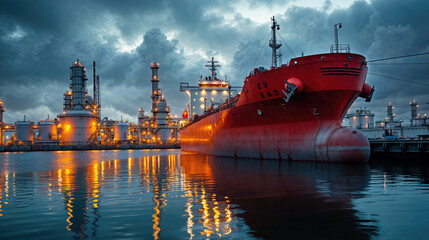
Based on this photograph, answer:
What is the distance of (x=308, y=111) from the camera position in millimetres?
18422

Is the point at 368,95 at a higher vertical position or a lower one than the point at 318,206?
higher

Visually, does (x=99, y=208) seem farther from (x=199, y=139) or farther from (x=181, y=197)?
(x=199, y=139)

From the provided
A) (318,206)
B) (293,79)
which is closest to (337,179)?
(318,206)

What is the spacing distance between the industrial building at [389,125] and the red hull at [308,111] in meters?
19.4

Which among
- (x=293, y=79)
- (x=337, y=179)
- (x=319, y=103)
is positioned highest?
(x=293, y=79)

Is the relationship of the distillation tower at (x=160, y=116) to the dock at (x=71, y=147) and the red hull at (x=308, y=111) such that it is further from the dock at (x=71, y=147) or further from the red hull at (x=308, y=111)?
the red hull at (x=308, y=111)

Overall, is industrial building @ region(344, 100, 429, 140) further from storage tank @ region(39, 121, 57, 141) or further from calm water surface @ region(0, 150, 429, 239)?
storage tank @ region(39, 121, 57, 141)

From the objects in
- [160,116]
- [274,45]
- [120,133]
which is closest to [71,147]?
[120,133]

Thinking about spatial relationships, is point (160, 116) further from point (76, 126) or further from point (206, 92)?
point (206, 92)

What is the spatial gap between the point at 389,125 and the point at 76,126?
213 ft

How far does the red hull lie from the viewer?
17234 mm

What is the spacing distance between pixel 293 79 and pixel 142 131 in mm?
81679

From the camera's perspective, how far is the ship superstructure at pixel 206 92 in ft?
144

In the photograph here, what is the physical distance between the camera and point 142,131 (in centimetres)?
9500
